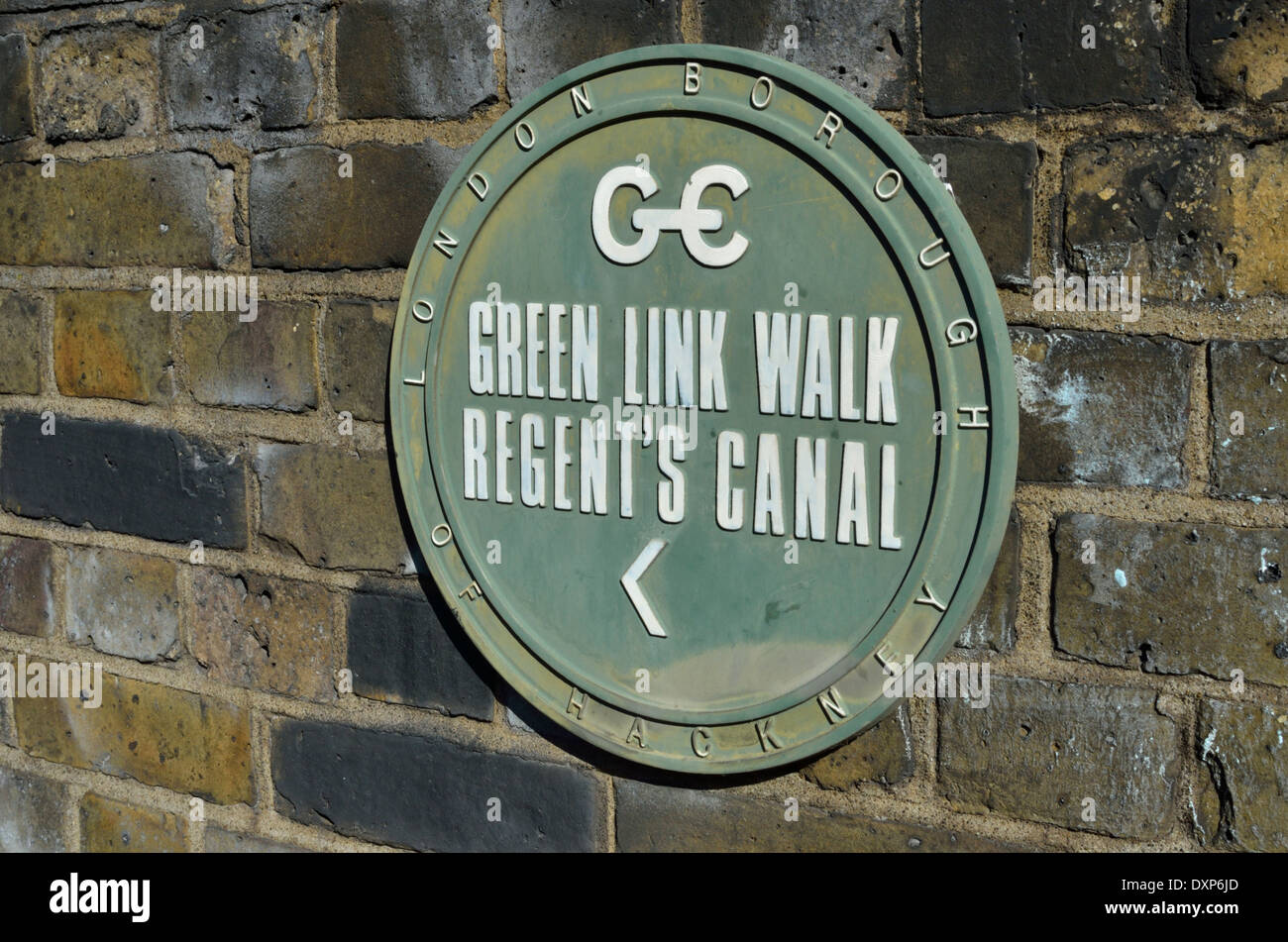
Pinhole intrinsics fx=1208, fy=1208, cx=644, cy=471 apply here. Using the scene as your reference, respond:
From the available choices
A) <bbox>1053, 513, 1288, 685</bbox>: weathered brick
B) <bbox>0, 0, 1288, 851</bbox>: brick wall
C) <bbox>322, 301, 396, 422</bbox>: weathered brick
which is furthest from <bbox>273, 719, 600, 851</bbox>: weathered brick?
<bbox>1053, 513, 1288, 685</bbox>: weathered brick

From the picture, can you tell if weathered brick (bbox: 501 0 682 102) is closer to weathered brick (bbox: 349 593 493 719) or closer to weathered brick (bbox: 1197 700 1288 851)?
weathered brick (bbox: 349 593 493 719)

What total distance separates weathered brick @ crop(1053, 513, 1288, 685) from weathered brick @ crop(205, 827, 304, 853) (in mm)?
933

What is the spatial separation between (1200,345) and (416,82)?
0.80m

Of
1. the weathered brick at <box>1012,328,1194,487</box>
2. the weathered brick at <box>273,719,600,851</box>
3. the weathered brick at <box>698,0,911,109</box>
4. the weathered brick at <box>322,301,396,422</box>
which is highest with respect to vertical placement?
the weathered brick at <box>698,0,911,109</box>

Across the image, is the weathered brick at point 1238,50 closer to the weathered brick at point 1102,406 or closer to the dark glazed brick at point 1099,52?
the dark glazed brick at point 1099,52

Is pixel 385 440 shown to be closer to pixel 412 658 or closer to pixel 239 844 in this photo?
pixel 412 658

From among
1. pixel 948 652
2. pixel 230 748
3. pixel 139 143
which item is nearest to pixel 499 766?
pixel 230 748

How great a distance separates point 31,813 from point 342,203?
96 centimetres

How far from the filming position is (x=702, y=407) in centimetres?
111

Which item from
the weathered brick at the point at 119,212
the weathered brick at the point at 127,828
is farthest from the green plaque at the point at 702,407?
the weathered brick at the point at 127,828

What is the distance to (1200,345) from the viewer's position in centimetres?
97

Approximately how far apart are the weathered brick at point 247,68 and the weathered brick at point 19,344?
1.12ft

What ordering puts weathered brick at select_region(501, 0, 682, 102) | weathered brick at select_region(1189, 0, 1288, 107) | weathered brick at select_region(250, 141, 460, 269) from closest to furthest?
weathered brick at select_region(1189, 0, 1288, 107) → weathered brick at select_region(501, 0, 682, 102) → weathered brick at select_region(250, 141, 460, 269)

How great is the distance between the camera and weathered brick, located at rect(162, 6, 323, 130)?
132cm
